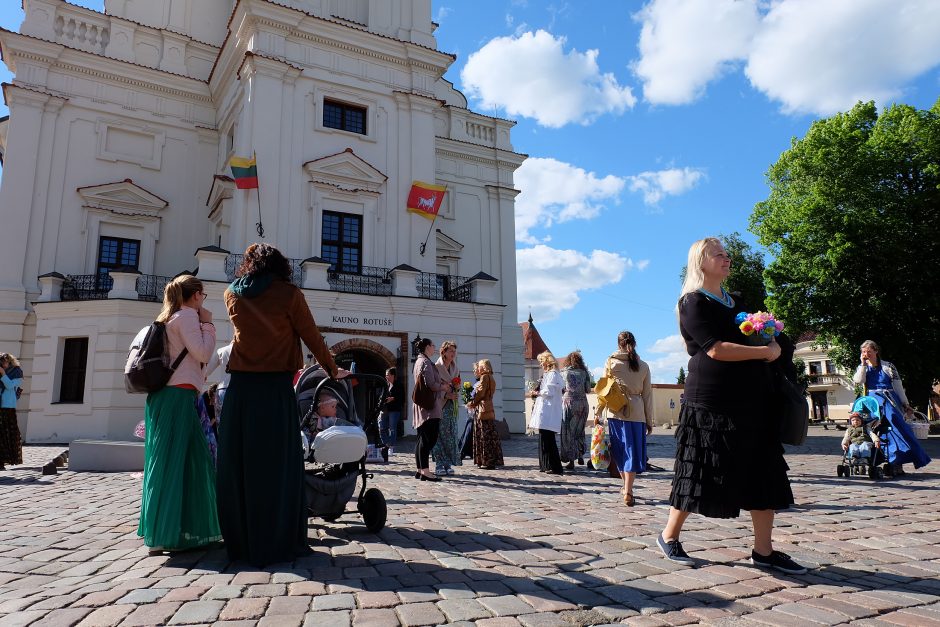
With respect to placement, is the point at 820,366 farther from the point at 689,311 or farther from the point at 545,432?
the point at 689,311

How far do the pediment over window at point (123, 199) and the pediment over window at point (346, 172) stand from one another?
6400mm

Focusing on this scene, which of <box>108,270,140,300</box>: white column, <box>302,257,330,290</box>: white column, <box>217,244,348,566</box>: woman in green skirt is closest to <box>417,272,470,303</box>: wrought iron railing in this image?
<box>302,257,330,290</box>: white column

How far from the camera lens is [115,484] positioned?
859 centimetres

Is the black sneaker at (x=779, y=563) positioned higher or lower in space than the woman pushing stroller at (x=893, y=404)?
lower

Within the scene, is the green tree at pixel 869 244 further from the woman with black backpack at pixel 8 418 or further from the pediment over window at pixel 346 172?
the woman with black backpack at pixel 8 418

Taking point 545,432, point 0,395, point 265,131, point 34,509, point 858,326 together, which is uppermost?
point 265,131

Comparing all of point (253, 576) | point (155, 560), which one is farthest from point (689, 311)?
point (155, 560)

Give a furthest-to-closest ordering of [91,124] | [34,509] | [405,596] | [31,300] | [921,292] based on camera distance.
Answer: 1. [921,292]
2. [91,124]
3. [31,300]
4. [34,509]
5. [405,596]

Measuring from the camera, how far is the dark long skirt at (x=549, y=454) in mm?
10170

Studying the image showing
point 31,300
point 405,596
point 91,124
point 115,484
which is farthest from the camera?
point 91,124

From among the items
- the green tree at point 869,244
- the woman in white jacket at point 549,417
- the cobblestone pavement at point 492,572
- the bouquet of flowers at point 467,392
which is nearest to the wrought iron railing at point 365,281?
the bouquet of flowers at point 467,392

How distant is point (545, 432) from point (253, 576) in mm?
7131

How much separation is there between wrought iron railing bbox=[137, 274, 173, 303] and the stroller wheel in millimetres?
15426

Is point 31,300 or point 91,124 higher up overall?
point 91,124
